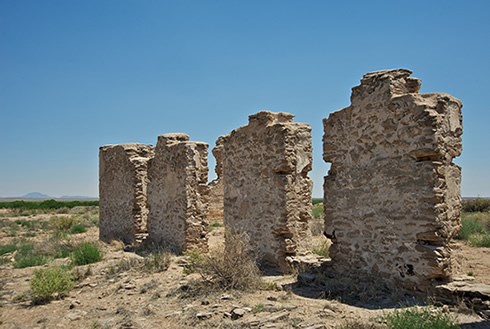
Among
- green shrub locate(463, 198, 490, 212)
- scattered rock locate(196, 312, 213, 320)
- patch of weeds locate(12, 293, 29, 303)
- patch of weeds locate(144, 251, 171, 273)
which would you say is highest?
green shrub locate(463, 198, 490, 212)

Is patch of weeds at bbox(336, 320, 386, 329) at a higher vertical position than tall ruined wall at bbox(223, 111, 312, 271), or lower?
lower

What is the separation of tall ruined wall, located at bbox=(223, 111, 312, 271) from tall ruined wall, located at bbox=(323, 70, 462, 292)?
105cm

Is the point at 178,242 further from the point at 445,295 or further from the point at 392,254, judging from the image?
the point at 445,295

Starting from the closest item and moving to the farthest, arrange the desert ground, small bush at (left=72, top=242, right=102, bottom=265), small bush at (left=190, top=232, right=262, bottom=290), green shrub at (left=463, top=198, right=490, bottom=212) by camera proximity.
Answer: the desert ground
small bush at (left=190, top=232, right=262, bottom=290)
small bush at (left=72, top=242, right=102, bottom=265)
green shrub at (left=463, top=198, right=490, bottom=212)

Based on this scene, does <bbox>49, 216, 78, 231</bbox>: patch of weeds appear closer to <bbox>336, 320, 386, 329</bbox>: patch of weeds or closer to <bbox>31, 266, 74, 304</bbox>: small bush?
<bbox>31, 266, 74, 304</bbox>: small bush

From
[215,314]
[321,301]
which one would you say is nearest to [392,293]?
[321,301]

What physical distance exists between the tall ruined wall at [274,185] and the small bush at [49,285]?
11.5 feet

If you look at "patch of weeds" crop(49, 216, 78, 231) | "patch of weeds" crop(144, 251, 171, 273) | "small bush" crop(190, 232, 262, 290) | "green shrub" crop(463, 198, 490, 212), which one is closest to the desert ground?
"patch of weeds" crop(144, 251, 171, 273)

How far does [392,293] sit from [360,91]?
300 cm

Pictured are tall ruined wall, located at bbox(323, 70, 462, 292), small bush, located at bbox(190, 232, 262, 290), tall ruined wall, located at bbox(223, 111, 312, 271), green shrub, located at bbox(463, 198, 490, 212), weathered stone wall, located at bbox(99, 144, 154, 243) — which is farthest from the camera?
green shrub, located at bbox(463, 198, 490, 212)

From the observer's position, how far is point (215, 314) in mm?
6145

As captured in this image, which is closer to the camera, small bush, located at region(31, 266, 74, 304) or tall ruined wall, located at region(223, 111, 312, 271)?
small bush, located at region(31, 266, 74, 304)

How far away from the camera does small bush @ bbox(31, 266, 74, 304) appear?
7.83 metres

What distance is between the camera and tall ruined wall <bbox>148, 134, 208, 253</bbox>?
1071 cm
